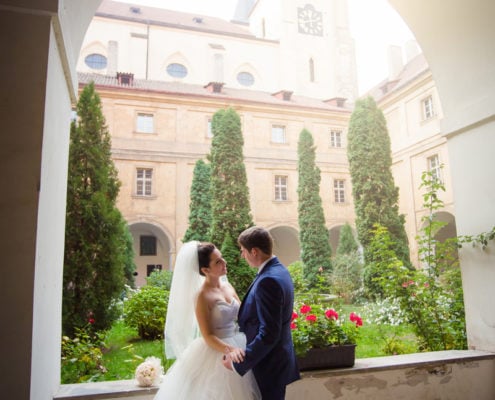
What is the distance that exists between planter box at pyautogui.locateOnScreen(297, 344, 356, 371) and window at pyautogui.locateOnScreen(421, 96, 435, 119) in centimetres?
1915

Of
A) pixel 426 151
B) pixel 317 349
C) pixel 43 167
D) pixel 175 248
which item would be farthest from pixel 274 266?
pixel 426 151

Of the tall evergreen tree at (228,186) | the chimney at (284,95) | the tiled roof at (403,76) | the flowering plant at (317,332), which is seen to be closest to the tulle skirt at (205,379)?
the flowering plant at (317,332)

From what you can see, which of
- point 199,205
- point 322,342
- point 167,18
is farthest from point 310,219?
point 167,18

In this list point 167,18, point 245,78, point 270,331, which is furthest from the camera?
point 167,18

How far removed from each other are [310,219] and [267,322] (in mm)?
16906

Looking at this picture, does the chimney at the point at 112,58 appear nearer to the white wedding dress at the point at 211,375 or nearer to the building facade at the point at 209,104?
the building facade at the point at 209,104

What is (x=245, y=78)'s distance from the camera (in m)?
31.8

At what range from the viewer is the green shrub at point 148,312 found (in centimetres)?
770

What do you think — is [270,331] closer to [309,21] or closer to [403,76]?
[403,76]

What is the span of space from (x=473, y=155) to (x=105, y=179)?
19.6ft

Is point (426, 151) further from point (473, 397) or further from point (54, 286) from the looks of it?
point (54, 286)

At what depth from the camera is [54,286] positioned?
274 centimetres

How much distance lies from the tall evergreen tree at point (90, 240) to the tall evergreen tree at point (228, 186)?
5511mm

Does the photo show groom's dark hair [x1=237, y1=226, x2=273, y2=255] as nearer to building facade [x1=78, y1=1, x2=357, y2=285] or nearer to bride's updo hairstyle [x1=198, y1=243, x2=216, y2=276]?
bride's updo hairstyle [x1=198, y1=243, x2=216, y2=276]
